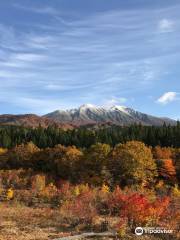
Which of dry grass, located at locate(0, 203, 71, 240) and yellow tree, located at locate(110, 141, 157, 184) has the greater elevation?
yellow tree, located at locate(110, 141, 157, 184)

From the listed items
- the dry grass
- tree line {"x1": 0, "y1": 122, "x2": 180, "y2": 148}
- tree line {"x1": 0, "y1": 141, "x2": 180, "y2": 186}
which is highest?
tree line {"x1": 0, "y1": 122, "x2": 180, "y2": 148}

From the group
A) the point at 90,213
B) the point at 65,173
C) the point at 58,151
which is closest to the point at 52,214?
the point at 90,213

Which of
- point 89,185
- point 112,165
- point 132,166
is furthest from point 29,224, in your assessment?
point 112,165

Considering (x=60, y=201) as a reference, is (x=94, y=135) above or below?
above

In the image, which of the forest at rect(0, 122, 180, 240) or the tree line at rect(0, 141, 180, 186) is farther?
the tree line at rect(0, 141, 180, 186)

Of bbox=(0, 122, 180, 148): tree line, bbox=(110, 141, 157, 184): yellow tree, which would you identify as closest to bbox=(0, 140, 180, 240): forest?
bbox=(110, 141, 157, 184): yellow tree

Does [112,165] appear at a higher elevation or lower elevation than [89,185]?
higher

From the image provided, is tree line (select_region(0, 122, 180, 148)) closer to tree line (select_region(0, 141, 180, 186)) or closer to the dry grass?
tree line (select_region(0, 141, 180, 186))

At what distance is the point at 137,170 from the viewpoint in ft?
213

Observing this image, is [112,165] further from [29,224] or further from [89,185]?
[29,224]

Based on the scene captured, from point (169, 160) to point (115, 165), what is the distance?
13.1m

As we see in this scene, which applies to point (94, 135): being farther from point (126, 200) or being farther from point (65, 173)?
point (126, 200)

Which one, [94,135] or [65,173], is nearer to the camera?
[65,173]

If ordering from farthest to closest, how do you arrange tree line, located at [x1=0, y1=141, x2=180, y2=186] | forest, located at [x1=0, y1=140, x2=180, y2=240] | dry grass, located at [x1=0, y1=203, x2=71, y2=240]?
tree line, located at [x1=0, y1=141, x2=180, y2=186] < forest, located at [x1=0, y1=140, x2=180, y2=240] < dry grass, located at [x1=0, y1=203, x2=71, y2=240]
